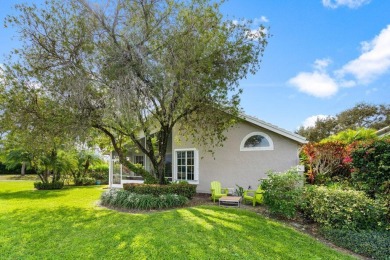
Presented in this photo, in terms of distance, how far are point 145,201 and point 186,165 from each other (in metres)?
4.97

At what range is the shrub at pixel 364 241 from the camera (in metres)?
6.52

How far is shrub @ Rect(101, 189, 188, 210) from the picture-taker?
417 inches

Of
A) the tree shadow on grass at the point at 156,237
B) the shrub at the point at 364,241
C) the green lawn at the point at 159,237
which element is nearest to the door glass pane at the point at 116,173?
the green lawn at the point at 159,237

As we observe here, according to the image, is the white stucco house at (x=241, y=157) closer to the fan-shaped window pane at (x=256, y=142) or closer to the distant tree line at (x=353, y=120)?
the fan-shaped window pane at (x=256, y=142)

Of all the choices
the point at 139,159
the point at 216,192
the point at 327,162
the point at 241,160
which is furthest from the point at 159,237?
the point at 139,159

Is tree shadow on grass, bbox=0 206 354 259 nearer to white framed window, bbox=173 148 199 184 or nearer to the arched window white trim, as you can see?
the arched window white trim

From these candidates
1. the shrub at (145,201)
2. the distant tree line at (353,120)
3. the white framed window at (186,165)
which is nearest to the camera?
the shrub at (145,201)

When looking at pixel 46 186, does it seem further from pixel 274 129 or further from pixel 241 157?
pixel 274 129

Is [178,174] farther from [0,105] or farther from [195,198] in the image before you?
[0,105]

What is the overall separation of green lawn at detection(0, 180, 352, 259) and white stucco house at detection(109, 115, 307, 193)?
4.08 m

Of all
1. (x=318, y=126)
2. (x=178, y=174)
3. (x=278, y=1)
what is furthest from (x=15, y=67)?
(x=318, y=126)

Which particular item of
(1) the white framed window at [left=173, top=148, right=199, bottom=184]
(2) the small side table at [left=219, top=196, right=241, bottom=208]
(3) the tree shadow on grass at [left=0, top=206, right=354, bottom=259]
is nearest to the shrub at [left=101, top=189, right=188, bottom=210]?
(3) the tree shadow on grass at [left=0, top=206, right=354, bottom=259]

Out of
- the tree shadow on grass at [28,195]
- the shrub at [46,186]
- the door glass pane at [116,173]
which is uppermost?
the door glass pane at [116,173]

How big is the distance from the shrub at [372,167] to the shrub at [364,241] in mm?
1547
